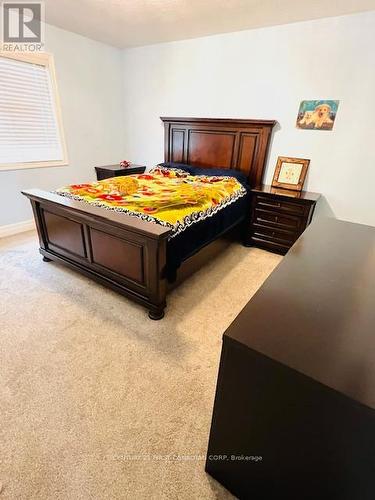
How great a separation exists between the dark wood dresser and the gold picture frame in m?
2.21

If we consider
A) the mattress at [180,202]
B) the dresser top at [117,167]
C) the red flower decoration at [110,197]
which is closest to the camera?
the mattress at [180,202]

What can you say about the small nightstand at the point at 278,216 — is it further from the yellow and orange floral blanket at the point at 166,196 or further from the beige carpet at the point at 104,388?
the beige carpet at the point at 104,388

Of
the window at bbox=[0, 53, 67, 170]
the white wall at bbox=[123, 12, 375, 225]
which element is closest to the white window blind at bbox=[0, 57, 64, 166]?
the window at bbox=[0, 53, 67, 170]

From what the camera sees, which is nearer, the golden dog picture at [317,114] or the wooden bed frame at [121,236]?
the wooden bed frame at [121,236]

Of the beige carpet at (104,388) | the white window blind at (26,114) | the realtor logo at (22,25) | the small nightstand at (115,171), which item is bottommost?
the beige carpet at (104,388)

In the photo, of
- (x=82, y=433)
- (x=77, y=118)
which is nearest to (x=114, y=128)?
(x=77, y=118)

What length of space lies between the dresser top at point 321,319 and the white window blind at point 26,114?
11.3 feet

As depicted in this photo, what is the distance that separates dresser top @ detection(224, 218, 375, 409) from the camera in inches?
26.3

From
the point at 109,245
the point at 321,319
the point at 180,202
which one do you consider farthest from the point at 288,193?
the point at 321,319

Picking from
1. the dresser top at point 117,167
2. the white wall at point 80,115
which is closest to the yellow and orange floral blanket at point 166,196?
the dresser top at point 117,167

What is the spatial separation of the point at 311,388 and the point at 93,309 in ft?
5.77

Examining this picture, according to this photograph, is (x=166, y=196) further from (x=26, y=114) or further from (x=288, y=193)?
(x=26, y=114)

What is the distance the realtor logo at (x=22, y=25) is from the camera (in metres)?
2.64

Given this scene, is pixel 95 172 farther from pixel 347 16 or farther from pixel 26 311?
pixel 347 16
